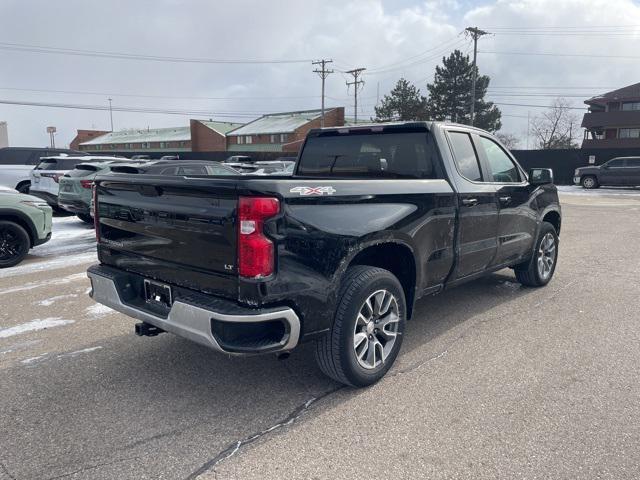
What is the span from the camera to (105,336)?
186 inches

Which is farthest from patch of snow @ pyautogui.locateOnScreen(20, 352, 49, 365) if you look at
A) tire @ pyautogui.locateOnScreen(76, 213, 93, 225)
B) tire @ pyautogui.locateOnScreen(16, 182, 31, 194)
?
tire @ pyautogui.locateOnScreen(16, 182, 31, 194)

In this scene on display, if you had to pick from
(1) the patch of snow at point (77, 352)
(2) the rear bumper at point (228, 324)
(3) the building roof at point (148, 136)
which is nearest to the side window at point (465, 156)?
(2) the rear bumper at point (228, 324)

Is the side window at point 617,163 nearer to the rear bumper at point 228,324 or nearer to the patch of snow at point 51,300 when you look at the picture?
the patch of snow at point 51,300

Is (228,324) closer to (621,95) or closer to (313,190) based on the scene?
(313,190)

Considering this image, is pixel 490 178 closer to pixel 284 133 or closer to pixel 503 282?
pixel 503 282

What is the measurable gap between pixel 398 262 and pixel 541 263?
3.07 m

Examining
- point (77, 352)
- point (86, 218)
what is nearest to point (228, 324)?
point (77, 352)

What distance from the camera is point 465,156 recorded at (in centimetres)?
483

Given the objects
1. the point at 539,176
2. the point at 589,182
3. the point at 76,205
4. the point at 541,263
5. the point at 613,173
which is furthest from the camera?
the point at 589,182

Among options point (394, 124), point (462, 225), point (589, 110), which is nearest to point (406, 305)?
point (462, 225)

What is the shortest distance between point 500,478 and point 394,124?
9.88 feet

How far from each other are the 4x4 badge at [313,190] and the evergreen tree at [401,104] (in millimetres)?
52518

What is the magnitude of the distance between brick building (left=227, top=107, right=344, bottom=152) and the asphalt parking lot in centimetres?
5228

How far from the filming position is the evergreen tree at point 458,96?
173ft
